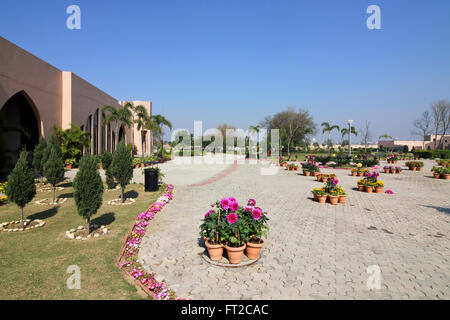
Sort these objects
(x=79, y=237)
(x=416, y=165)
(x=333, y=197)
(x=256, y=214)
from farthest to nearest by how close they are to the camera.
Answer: (x=416, y=165)
(x=333, y=197)
(x=79, y=237)
(x=256, y=214)

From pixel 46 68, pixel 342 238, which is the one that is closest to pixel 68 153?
pixel 46 68

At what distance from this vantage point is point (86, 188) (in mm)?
5527

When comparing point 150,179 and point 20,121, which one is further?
point 20,121

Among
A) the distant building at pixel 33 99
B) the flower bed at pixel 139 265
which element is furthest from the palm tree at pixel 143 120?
the flower bed at pixel 139 265

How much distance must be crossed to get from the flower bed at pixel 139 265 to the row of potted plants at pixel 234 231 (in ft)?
3.81

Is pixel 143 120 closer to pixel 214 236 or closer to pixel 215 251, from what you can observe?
pixel 214 236

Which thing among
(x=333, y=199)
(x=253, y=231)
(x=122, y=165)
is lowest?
(x=333, y=199)

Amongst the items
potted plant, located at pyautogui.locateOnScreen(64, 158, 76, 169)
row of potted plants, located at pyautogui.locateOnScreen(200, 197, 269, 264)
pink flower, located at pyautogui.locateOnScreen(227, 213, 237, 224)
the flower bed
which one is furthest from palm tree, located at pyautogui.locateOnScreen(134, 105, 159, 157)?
pink flower, located at pyautogui.locateOnScreen(227, 213, 237, 224)

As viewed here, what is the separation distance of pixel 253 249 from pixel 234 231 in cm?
53

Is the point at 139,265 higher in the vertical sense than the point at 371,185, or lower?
lower

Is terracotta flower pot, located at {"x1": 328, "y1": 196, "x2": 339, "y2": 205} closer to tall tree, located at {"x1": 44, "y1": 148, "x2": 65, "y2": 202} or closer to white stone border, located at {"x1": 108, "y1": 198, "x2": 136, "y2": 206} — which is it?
white stone border, located at {"x1": 108, "y1": 198, "x2": 136, "y2": 206}

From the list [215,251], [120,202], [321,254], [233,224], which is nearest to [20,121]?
[120,202]

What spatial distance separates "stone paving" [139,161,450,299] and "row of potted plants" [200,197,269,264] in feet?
0.89

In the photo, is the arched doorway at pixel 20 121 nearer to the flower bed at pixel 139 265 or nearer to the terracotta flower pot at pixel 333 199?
the flower bed at pixel 139 265
